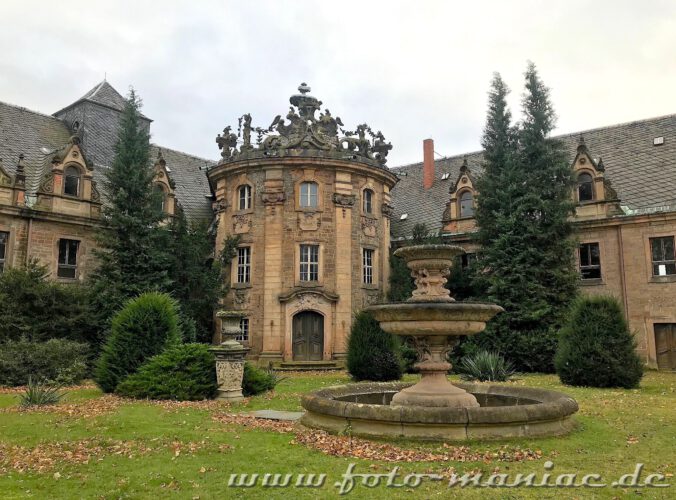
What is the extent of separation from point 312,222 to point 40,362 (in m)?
13.3

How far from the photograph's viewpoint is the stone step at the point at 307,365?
2619 cm

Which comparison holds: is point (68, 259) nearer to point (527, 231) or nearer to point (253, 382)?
point (253, 382)

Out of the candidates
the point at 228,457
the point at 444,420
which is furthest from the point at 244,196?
the point at 444,420

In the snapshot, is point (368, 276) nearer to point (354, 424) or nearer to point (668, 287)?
point (668, 287)

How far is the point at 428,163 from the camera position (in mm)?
38094

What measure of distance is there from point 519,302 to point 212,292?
1428 centimetres

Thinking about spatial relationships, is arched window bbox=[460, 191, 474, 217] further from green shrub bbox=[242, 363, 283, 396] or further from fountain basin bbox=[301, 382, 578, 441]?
fountain basin bbox=[301, 382, 578, 441]

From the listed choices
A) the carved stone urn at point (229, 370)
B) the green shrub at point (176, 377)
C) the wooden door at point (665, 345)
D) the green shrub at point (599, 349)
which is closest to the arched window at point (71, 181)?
the green shrub at point (176, 377)

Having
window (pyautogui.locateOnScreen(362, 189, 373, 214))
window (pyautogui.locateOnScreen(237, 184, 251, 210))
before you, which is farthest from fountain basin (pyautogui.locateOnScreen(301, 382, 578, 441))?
window (pyautogui.locateOnScreen(362, 189, 373, 214))

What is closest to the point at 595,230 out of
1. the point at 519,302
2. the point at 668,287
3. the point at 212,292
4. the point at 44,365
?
the point at 668,287

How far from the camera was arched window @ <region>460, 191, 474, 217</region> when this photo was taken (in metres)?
32.2

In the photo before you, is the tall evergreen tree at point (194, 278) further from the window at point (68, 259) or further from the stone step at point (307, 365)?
the window at point (68, 259)

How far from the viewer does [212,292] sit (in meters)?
27.2

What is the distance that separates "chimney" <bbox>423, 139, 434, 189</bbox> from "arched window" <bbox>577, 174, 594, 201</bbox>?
34.1ft
